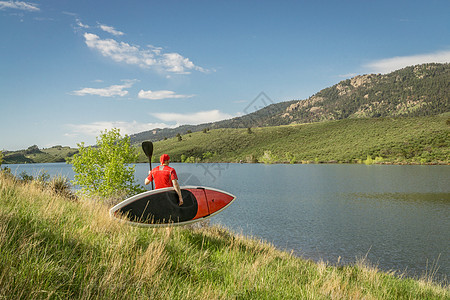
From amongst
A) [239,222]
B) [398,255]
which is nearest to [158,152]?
[239,222]

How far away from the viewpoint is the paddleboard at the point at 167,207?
6867mm

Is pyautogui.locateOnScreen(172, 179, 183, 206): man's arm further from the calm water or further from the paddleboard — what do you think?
the calm water

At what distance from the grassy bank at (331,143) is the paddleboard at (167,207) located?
7691cm

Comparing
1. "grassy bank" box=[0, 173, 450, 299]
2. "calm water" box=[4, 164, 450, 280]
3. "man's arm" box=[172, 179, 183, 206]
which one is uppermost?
"man's arm" box=[172, 179, 183, 206]

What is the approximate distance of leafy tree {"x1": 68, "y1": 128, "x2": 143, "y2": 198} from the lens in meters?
13.7

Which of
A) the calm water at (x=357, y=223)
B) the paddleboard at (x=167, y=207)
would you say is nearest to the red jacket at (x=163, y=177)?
the paddleboard at (x=167, y=207)

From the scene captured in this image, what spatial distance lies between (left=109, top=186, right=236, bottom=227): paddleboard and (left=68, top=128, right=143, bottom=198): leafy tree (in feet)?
21.4

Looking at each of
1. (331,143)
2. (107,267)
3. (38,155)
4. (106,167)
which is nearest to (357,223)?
(106,167)

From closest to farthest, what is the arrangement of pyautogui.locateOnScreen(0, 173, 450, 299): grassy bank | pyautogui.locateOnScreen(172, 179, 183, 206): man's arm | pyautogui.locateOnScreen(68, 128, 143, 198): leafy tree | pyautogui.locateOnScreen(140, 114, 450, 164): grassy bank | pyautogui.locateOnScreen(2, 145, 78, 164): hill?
pyautogui.locateOnScreen(0, 173, 450, 299): grassy bank → pyautogui.locateOnScreen(172, 179, 183, 206): man's arm → pyautogui.locateOnScreen(68, 128, 143, 198): leafy tree → pyautogui.locateOnScreen(140, 114, 450, 164): grassy bank → pyautogui.locateOnScreen(2, 145, 78, 164): hill

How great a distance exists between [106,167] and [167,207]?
770 cm

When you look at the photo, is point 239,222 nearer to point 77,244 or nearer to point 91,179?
Answer: point 91,179

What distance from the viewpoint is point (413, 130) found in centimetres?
9438

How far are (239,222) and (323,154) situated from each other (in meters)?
79.9

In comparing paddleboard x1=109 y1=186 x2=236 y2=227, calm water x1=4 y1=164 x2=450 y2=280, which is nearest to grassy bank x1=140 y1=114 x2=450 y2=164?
calm water x1=4 y1=164 x2=450 y2=280
